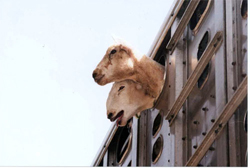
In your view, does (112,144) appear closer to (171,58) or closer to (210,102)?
(171,58)

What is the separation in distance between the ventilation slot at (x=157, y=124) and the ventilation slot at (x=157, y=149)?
307mm

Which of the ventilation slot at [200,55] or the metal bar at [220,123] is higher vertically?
the ventilation slot at [200,55]

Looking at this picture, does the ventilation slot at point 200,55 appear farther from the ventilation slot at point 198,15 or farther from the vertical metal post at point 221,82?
the vertical metal post at point 221,82

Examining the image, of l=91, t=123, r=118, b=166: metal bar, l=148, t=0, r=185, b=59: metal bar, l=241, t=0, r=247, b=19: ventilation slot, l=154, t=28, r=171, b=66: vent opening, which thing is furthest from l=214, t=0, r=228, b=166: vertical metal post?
l=91, t=123, r=118, b=166: metal bar

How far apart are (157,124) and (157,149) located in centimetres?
76

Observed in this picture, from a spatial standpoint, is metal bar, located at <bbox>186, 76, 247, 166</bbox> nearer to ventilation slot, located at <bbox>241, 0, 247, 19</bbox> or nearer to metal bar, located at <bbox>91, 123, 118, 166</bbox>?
ventilation slot, located at <bbox>241, 0, 247, 19</bbox>

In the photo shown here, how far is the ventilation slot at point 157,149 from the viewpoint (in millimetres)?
29609

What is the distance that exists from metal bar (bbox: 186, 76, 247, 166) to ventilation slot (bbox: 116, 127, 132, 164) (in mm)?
7413

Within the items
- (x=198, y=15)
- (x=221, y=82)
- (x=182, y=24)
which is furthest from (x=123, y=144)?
(x=221, y=82)

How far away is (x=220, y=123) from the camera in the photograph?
2525 cm

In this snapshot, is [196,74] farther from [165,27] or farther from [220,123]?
[165,27]

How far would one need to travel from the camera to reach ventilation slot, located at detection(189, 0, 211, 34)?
28.4 m

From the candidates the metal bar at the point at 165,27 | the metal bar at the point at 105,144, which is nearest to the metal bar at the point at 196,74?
the metal bar at the point at 165,27

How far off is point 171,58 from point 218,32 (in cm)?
323
